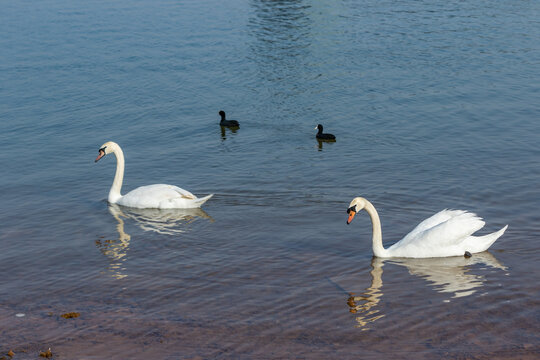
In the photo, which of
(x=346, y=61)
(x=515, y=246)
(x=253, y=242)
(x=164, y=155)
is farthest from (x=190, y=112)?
(x=515, y=246)

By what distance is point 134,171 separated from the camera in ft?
65.7

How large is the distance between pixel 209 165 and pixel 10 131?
825 cm

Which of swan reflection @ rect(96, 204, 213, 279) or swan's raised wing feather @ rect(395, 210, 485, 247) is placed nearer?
swan's raised wing feather @ rect(395, 210, 485, 247)

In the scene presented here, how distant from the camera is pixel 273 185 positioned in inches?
702

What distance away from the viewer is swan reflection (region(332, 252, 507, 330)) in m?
10.9

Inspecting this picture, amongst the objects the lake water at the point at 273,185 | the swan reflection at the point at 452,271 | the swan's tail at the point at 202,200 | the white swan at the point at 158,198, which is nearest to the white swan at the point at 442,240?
the swan reflection at the point at 452,271

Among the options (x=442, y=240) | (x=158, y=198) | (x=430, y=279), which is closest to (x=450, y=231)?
(x=442, y=240)

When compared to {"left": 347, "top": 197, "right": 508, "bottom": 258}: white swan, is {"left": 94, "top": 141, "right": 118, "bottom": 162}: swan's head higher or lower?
higher

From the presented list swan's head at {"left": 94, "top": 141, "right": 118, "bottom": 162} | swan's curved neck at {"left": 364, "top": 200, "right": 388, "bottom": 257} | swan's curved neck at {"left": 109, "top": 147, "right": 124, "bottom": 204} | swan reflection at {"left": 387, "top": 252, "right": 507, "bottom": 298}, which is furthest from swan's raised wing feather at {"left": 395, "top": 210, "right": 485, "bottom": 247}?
swan's head at {"left": 94, "top": 141, "right": 118, "bottom": 162}

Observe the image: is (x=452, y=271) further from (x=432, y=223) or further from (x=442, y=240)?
(x=432, y=223)

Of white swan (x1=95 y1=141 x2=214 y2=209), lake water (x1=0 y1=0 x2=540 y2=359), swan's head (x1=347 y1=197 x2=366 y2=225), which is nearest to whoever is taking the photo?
lake water (x1=0 y1=0 x2=540 y2=359)

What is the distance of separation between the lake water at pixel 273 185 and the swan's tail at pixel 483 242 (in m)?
0.32

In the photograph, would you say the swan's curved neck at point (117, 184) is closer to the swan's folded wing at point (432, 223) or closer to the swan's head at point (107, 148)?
the swan's head at point (107, 148)

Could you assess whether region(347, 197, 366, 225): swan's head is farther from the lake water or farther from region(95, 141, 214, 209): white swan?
region(95, 141, 214, 209): white swan
